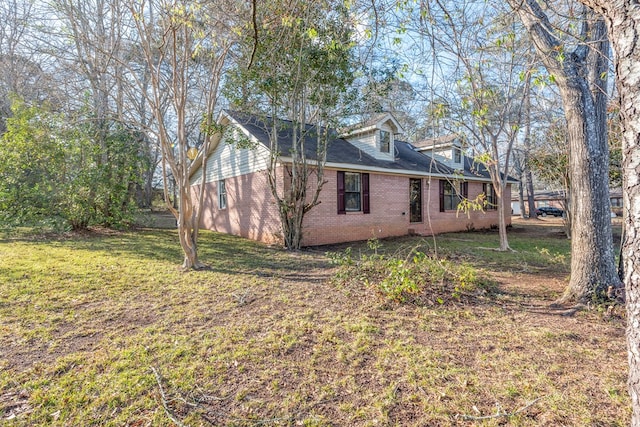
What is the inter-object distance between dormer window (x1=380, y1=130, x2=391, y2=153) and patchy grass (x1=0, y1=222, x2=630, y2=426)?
8.27 m

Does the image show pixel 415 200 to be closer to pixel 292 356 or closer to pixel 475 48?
pixel 475 48

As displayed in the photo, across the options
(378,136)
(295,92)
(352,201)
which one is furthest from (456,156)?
(295,92)

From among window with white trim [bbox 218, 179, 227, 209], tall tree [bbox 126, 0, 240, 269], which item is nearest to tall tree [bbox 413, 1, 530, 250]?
tall tree [bbox 126, 0, 240, 269]

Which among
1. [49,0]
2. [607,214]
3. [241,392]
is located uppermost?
[49,0]

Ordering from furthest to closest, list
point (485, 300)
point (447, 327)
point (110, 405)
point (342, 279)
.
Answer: point (342, 279) → point (485, 300) → point (447, 327) → point (110, 405)

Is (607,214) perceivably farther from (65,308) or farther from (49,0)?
(49,0)

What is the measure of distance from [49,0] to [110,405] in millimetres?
9009

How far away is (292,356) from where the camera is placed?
3.09 m

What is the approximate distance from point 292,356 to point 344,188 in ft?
27.6

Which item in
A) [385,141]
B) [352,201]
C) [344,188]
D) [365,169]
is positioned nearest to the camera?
[344,188]

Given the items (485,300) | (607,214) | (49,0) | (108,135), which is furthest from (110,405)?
(108,135)

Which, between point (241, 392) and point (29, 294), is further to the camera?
point (29, 294)

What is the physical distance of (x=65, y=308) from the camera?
4.40 metres

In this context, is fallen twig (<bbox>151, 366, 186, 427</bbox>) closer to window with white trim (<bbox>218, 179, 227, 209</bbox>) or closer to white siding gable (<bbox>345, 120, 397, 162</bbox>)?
white siding gable (<bbox>345, 120, 397, 162</bbox>)
